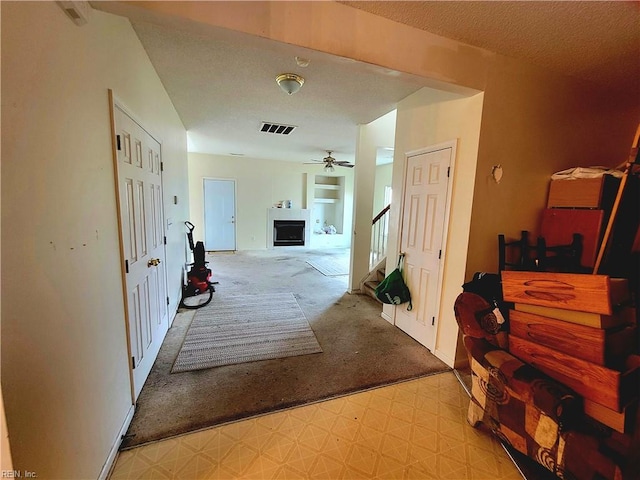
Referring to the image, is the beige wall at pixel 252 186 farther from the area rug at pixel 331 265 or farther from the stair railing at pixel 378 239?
the stair railing at pixel 378 239

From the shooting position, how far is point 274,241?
798 centimetres

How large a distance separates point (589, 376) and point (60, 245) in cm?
232

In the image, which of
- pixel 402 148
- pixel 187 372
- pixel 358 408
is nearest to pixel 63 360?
pixel 187 372

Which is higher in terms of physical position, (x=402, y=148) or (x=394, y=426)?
(x=402, y=148)

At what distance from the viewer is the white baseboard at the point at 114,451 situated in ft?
4.49

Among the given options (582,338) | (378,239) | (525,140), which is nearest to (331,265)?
(378,239)

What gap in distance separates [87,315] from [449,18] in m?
2.53

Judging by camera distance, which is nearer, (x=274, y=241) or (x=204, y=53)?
(x=204, y=53)

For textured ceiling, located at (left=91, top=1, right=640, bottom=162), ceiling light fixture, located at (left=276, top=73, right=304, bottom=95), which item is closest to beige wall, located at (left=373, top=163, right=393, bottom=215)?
textured ceiling, located at (left=91, top=1, right=640, bottom=162)

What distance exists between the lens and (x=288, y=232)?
8.08m

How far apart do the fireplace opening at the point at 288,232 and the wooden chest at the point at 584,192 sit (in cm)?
630

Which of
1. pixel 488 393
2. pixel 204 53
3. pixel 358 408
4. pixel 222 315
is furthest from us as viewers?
pixel 222 315

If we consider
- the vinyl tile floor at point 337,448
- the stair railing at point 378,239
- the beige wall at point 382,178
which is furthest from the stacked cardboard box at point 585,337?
the beige wall at point 382,178

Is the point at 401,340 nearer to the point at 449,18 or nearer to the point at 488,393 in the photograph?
the point at 488,393
